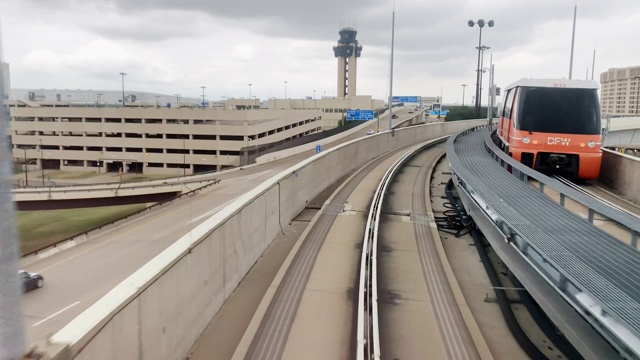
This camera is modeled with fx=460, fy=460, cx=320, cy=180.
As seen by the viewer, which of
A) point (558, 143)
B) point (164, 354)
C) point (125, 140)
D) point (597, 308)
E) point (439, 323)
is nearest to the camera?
point (597, 308)

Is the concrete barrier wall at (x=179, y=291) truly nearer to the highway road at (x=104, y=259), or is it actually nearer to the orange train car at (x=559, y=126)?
the highway road at (x=104, y=259)

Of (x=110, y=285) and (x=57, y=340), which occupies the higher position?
(x=57, y=340)

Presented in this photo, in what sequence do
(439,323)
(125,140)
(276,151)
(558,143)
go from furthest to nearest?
1. (125,140)
2. (276,151)
3. (558,143)
4. (439,323)

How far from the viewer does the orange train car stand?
14.5 m

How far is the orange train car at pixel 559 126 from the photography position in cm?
1447

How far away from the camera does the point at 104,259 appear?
28.2 meters

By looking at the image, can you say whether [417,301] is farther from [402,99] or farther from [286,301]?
[402,99]

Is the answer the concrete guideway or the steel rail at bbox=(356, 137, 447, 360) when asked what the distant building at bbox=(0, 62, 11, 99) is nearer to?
the steel rail at bbox=(356, 137, 447, 360)

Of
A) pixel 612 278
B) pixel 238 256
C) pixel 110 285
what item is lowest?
pixel 110 285

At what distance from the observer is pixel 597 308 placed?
444 cm

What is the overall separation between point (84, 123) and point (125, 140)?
7.19 metres

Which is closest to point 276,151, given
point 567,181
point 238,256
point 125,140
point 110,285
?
point 125,140

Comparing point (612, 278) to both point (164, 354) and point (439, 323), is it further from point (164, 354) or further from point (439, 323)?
point (164, 354)

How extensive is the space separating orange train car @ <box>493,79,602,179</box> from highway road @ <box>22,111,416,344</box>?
11.1m
